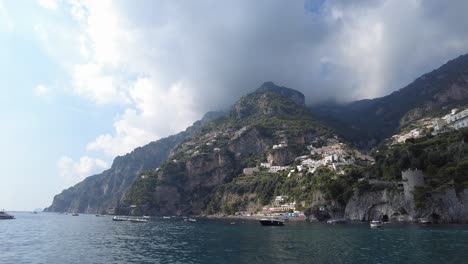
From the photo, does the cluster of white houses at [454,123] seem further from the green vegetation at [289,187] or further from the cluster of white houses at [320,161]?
the green vegetation at [289,187]

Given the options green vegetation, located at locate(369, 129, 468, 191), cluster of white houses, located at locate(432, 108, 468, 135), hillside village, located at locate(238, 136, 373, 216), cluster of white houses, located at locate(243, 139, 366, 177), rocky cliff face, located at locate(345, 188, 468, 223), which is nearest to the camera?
rocky cliff face, located at locate(345, 188, 468, 223)

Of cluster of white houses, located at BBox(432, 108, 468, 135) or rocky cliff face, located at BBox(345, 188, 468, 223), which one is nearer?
rocky cliff face, located at BBox(345, 188, 468, 223)

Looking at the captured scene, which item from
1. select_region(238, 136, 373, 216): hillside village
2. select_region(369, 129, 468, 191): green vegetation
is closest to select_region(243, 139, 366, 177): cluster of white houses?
select_region(238, 136, 373, 216): hillside village

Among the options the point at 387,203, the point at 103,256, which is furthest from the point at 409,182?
the point at 103,256

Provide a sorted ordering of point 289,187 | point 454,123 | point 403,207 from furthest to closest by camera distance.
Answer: point 289,187, point 454,123, point 403,207

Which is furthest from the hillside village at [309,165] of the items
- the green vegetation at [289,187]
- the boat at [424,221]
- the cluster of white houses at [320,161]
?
the boat at [424,221]

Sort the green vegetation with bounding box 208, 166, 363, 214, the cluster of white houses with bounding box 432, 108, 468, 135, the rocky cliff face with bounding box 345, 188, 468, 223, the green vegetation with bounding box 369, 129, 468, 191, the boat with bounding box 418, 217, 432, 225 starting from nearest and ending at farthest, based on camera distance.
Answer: the rocky cliff face with bounding box 345, 188, 468, 223 < the boat with bounding box 418, 217, 432, 225 < the green vegetation with bounding box 369, 129, 468, 191 < the green vegetation with bounding box 208, 166, 363, 214 < the cluster of white houses with bounding box 432, 108, 468, 135

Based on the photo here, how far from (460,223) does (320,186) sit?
4623 cm

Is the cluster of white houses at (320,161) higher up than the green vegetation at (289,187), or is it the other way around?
the cluster of white houses at (320,161)

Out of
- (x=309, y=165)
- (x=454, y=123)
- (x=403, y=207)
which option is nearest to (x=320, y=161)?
(x=309, y=165)

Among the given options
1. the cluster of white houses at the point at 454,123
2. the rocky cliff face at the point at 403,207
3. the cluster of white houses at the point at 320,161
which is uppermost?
the cluster of white houses at the point at 454,123

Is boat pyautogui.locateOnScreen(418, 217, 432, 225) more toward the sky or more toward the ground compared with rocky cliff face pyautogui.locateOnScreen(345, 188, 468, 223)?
more toward the ground

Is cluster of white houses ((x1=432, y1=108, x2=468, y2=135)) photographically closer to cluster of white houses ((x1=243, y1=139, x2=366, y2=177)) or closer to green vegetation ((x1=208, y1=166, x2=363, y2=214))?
cluster of white houses ((x1=243, y1=139, x2=366, y2=177))

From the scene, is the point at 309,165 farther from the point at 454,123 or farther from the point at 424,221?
the point at 424,221
